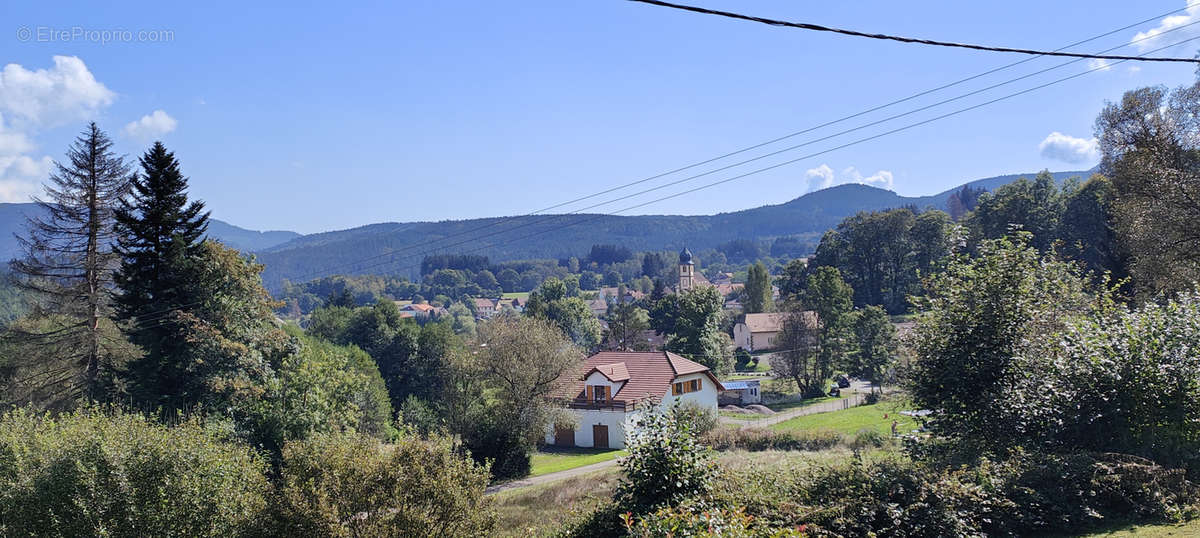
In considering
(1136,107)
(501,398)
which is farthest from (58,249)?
(1136,107)

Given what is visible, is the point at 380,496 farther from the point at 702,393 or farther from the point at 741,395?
the point at 741,395

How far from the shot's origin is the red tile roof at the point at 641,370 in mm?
48500

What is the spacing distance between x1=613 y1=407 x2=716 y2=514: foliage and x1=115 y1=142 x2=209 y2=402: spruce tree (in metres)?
21.1

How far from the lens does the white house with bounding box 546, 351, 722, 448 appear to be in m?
46.8

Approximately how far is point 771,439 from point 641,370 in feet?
60.4

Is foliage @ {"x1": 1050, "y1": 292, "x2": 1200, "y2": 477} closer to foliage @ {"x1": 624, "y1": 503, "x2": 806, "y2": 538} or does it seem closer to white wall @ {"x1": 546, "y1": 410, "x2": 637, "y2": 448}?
foliage @ {"x1": 624, "y1": 503, "x2": 806, "y2": 538}

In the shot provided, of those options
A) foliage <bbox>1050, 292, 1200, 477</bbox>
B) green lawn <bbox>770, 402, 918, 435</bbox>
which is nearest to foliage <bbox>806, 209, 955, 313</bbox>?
green lawn <bbox>770, 402, 918, 435</bbox>

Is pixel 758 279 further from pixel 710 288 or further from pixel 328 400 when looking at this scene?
pixel 328 400

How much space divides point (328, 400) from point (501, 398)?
983 cm

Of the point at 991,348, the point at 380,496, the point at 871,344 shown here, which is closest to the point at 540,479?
the point at 380,496

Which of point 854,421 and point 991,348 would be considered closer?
point 991,348

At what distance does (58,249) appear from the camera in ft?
86.5

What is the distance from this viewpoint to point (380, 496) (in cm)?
1098

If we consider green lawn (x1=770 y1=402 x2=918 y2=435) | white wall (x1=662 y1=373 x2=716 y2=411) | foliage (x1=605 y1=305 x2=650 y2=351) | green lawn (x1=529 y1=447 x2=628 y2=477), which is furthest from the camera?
foliage (x1=605 y1=305 x2=650 y2=351)
